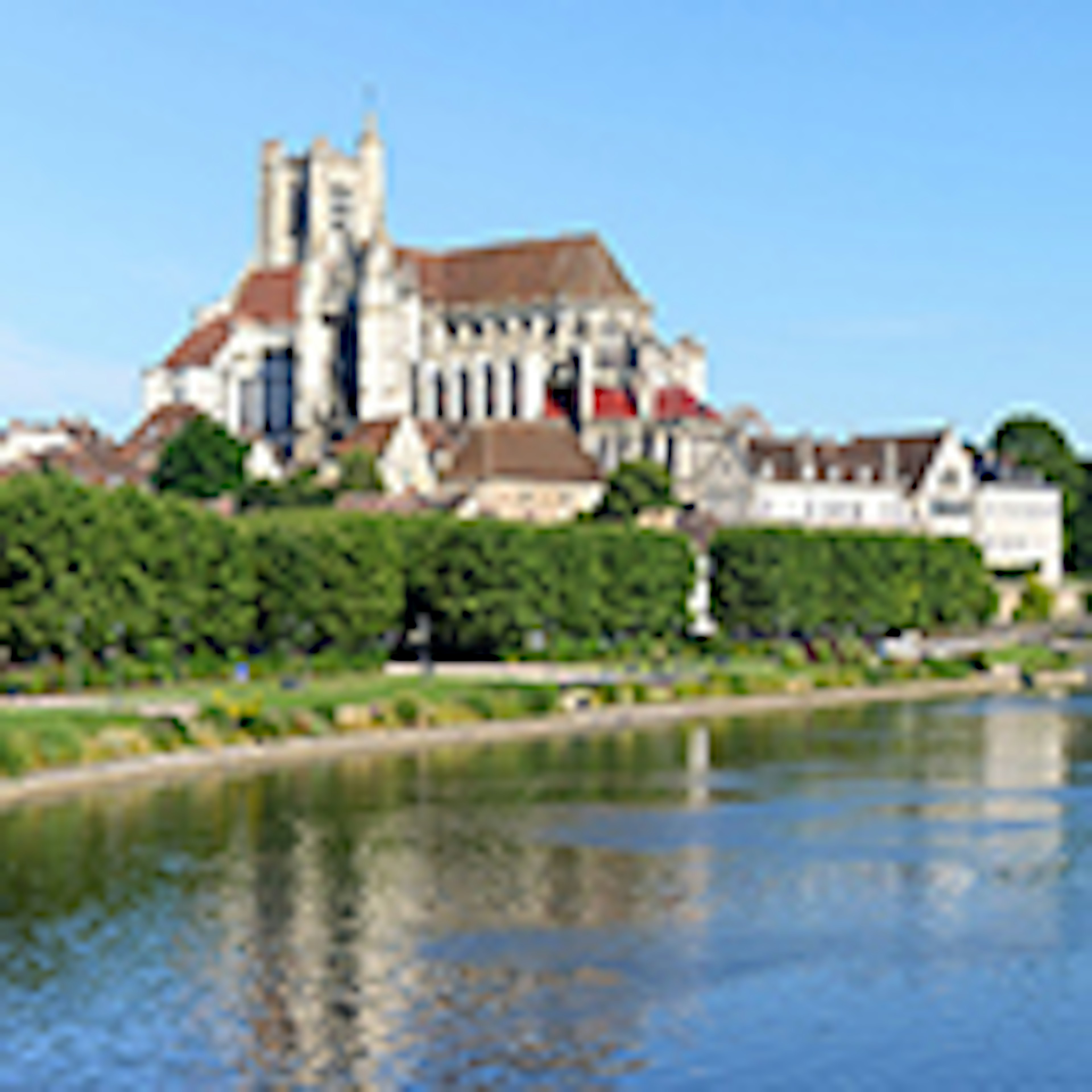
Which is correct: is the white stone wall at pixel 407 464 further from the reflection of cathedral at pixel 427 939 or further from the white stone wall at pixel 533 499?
the reflection of cathedral at pixel 427 939

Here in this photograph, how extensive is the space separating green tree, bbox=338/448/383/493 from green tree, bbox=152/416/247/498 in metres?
9.98

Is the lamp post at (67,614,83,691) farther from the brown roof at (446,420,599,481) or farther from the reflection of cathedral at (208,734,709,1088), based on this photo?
the brown roof at (446,420,599,481)

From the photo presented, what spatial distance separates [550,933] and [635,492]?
13887 cm

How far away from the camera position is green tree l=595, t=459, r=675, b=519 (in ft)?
604

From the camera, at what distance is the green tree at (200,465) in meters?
192

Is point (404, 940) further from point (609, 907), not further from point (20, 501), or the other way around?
point (20, 501)

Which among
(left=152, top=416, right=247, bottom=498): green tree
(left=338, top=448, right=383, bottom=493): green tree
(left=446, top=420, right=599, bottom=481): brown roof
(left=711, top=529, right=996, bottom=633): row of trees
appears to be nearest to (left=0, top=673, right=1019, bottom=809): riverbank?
(left=711, top=529, right=996, bottom=633): row of trees

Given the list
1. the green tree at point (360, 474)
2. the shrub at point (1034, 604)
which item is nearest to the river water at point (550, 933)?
the green tree at point (360, 474)

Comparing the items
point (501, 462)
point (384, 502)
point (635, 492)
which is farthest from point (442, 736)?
point (501, 462)

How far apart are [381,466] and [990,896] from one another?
147 m

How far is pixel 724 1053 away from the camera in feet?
116

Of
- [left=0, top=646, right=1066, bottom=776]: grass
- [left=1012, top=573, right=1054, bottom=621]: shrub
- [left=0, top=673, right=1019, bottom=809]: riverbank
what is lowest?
[left=0, top=673, right=1019, bottom=809]: riverbank

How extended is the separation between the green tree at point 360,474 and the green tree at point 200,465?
9977 mm

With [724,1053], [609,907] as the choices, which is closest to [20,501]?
[609,907]
